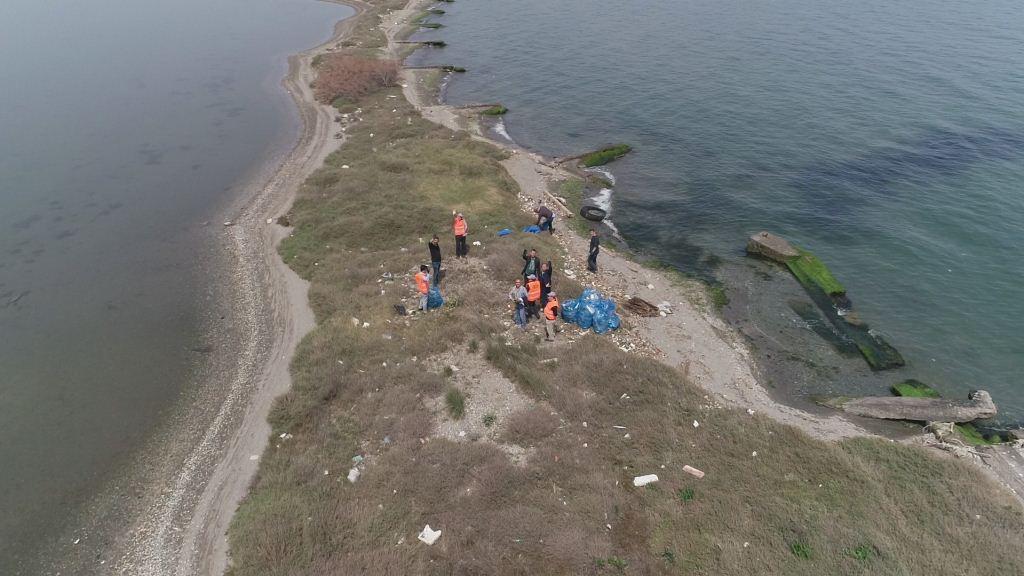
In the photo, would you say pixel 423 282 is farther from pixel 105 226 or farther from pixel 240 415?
pixel 105 226

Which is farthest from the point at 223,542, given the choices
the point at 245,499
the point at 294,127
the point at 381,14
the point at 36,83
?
the point at 381,14

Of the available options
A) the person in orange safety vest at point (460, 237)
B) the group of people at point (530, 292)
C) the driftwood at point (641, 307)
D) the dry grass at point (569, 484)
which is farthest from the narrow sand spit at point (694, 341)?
the person in orange safety vest at point (460, 237)

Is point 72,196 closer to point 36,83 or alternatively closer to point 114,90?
point 114,90

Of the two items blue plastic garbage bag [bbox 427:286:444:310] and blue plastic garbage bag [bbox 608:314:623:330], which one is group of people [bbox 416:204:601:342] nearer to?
Result: blue plastic garbage bag [bbox 427:286:444:310]

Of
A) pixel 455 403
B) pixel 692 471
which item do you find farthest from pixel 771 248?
pixel 455 403

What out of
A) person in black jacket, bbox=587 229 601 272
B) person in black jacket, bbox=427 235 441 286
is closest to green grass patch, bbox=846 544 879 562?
person in black jacket, bbox=587 229 601 272

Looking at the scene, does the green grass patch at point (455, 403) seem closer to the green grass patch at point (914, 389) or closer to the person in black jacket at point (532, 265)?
the person in black jacket at point (532, 265)
